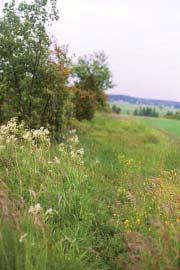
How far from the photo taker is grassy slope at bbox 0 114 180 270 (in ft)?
14.6

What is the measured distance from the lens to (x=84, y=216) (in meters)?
6.81

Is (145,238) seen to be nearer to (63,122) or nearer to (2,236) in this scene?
(2,236)

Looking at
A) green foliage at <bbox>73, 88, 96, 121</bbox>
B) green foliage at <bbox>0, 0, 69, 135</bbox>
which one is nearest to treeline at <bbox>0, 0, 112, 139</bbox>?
green foliage at <bbox>0, 0, 69, 135</bbox>

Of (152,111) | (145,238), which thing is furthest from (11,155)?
(152,111)

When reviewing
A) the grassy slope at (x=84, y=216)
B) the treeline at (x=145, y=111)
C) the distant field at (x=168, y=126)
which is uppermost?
the grassy slope at (x=84, y=216)

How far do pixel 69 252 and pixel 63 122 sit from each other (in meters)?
11.2

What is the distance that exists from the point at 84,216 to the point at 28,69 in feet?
30.5

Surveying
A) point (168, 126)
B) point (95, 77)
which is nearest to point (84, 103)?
point (95, 77)

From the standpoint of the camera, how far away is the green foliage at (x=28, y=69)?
1508 centimetres

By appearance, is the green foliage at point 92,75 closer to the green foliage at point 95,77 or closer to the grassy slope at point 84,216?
the green foliage at point 95,77

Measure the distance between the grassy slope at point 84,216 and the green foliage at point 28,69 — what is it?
509 cm

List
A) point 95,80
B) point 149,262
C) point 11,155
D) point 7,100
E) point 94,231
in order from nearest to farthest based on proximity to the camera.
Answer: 1. point 149,262
2. point 94,231
3. point 11,155
4. point 7,100
5. point 95,80

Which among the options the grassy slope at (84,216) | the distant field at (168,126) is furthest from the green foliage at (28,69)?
the distant field at (168,126)

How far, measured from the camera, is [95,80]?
28.1 metres
